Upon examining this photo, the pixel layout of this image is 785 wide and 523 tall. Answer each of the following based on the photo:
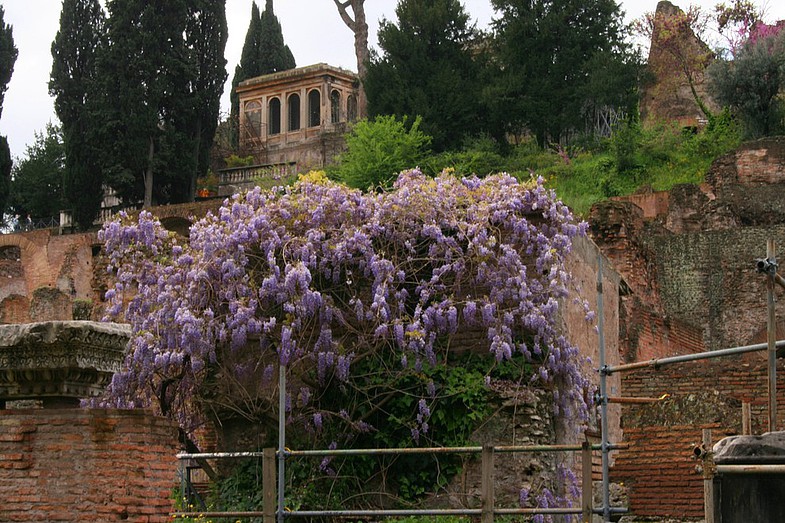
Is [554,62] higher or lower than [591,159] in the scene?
higher

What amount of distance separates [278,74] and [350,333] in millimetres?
35462

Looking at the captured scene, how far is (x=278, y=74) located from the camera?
1913 inches

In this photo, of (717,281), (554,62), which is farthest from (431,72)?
(717,281)

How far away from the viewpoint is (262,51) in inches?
2050

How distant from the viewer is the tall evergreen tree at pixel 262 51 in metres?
51.9

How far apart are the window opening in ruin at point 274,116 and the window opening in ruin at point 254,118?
369 mm

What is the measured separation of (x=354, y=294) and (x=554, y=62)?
1014 inches

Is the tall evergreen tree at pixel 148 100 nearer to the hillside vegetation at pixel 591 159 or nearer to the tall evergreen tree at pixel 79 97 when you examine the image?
the tall evergreen tree at pixel 79 97

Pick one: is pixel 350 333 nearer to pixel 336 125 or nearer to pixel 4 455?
pixel 4 455

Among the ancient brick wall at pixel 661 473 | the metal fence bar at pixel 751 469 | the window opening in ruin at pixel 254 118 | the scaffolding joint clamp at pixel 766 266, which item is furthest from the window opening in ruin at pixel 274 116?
the metal fence bar at pixel 751 469

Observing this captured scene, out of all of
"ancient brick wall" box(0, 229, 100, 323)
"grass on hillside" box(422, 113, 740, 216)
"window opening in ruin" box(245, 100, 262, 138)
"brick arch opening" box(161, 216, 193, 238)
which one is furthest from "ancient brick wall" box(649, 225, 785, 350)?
"window opening in ruin" box(245, 100, 262, 138)

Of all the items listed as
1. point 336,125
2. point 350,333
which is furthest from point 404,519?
point 336,125

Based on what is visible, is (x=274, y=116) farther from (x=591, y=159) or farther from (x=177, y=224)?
(x=591, y=159)

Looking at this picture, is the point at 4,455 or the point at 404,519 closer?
the point at 4,455
